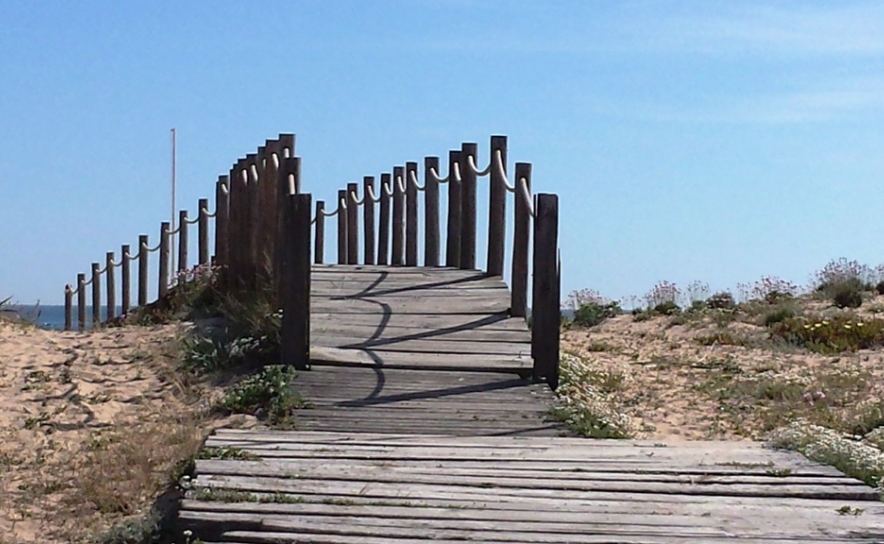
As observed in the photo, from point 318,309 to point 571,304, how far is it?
21.1ft

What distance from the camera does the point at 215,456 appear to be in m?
5.54

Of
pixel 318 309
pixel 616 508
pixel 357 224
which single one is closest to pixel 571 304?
pixel 357 224

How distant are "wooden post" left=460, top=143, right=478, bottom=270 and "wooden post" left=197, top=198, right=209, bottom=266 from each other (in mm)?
4469

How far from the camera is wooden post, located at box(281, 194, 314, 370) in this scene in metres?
7.67

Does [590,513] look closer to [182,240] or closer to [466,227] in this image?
[466,227]

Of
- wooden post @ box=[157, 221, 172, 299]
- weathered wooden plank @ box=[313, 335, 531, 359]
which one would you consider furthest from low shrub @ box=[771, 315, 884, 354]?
wooden post @ box=[157, 221, 172, 299]

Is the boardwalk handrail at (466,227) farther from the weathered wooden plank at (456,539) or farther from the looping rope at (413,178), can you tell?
the weathered wooden plank at (456,539)

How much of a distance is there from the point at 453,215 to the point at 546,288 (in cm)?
430

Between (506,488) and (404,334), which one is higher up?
(404,334)

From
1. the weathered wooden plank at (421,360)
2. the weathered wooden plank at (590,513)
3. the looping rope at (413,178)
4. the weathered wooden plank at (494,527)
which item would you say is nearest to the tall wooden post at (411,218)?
the looping rope at (413,178)

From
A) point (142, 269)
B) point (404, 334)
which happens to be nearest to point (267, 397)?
point (404, 334)

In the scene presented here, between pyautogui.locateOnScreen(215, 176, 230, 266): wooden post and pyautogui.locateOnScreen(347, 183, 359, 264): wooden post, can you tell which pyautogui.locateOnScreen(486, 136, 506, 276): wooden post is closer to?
pyautogui.locateOnScreen(215, 176, 230, 266): wooden post

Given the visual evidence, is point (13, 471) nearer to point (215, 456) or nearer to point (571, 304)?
point (215, 456)

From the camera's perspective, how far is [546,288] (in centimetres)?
760
